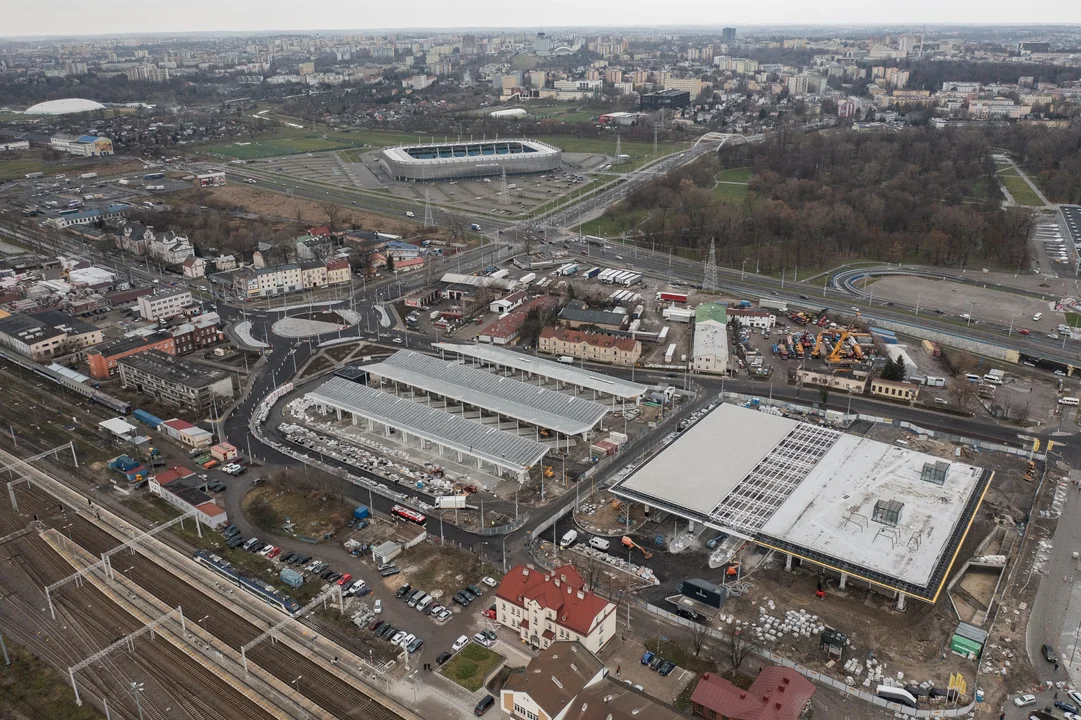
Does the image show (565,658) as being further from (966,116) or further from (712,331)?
(966,116)

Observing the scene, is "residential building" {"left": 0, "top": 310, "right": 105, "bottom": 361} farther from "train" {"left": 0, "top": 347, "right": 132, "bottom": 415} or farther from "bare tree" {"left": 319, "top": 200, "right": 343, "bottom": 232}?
"bare tree" {"left": 319, "top": 200, "right": 343, "bottom": 232}

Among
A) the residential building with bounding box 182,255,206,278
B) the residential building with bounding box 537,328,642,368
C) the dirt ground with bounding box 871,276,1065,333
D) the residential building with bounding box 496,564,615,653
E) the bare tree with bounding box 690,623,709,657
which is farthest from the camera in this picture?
the residential building with bounding box 182,255,206,278

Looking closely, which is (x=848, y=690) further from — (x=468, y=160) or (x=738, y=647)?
(x=468, y=160)

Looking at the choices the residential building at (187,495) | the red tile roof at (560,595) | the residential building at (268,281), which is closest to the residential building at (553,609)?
the red tile roof at (560,595)

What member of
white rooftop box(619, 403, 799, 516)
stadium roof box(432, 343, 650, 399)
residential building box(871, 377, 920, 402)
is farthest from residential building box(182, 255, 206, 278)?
residential building box(871, 377, 920, 402)

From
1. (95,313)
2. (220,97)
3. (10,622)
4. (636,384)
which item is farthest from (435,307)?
(220,97)

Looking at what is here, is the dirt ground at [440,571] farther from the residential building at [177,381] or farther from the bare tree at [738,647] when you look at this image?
the residential building at [177,381]

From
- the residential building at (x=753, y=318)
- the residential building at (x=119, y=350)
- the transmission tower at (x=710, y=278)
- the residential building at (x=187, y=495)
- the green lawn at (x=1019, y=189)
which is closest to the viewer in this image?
the residential building at (x=187, y=495)
